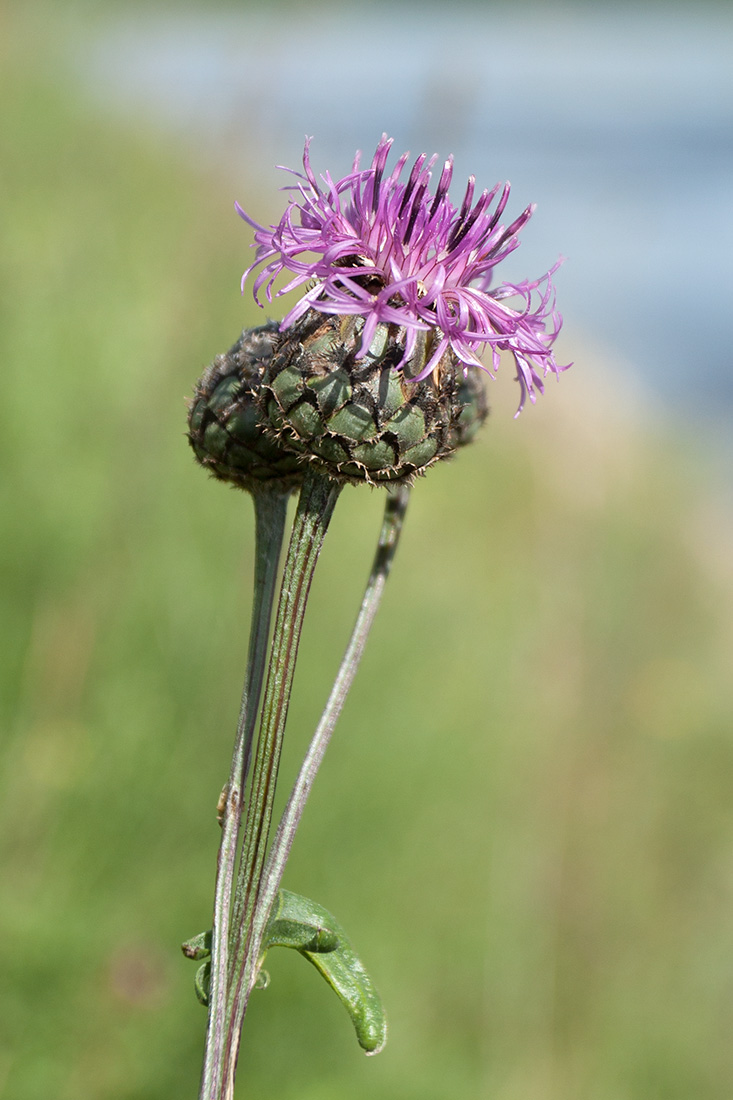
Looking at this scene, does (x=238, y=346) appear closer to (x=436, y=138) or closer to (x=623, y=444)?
(x=436, y=138)

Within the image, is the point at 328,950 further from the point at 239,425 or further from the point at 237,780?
the point at 239,425

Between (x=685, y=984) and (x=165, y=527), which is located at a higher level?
(x=165, y=527)

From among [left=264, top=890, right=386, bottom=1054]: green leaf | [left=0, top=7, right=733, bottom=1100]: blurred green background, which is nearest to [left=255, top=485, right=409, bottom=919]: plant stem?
[left=264, top=890, right=386, bottom=1054]: green leaf

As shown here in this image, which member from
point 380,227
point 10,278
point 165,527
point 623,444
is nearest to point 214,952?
point 380,227

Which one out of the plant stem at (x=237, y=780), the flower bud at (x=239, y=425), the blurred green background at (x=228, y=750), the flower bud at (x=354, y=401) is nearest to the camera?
the plant stem at (x=237, y=780)

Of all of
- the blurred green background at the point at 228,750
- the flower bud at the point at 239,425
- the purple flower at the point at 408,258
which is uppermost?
the purple flower at the point at 408,258

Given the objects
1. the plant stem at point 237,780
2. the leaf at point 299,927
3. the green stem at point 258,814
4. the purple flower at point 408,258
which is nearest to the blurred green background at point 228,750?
the plant stem at point 237,780

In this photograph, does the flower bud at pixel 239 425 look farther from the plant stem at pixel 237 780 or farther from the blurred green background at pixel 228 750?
the blurred green background at pixel 228 750
